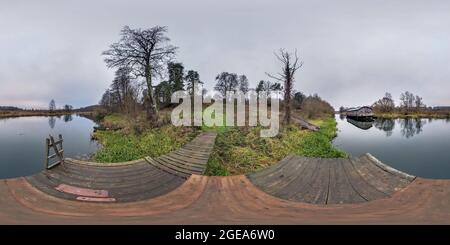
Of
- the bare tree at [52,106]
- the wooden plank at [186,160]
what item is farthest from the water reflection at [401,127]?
the bare tree at [52,106]

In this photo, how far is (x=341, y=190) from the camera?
711 cm

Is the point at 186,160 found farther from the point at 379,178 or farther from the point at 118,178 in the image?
the point at 379,178

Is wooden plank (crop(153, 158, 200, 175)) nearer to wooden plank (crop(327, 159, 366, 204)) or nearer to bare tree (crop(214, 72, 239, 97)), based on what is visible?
wooden plank (crop(327, 159, 366, 204))

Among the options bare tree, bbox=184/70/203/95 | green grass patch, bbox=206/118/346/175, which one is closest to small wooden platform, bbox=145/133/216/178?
green grass patch, bbox=206/118/346/175

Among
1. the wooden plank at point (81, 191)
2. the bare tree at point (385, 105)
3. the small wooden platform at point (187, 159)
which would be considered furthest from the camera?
the bare tree at point (385, 105)

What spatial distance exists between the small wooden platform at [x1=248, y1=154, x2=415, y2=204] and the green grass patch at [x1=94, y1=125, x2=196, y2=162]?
6041 millimetres

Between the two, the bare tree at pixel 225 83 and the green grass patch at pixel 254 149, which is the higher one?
the bare tree at pixel 225 83

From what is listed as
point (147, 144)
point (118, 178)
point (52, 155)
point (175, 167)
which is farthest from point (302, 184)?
point (147, 144)

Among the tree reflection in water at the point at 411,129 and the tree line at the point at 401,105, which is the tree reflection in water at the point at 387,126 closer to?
the tree reflection in water at the point at 411,129

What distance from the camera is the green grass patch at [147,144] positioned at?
1247 centimetres

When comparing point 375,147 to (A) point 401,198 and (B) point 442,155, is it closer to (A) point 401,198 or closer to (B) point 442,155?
(B) point 442,155

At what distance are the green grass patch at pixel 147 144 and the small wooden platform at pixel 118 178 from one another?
6.59 ft

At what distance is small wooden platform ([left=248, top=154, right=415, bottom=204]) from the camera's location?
6.81 metres
